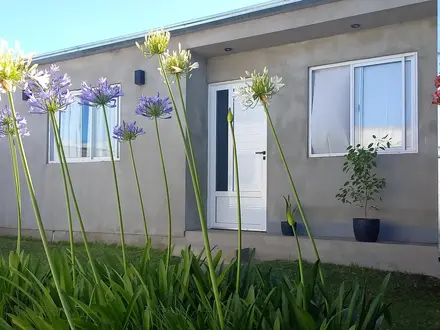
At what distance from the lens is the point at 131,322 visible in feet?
8.28

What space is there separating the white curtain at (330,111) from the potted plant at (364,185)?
39 cm

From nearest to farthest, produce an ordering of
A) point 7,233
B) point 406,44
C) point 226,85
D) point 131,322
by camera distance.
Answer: point 131,322 < point 406,44 < point 226,85 < point 7,233

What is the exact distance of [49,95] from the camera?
8.56 ft

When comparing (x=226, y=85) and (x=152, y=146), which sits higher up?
(x=226, y=85)

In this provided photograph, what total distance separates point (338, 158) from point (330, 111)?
2.46 ft

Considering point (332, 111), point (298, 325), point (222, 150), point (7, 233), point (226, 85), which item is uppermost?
point (226, 85)

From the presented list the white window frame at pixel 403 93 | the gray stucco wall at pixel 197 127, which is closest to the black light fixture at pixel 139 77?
the gray stucco wall at pixel 197 127

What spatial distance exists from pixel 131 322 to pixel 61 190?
7.69 metres

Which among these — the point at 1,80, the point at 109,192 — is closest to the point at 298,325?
the point at 1,80

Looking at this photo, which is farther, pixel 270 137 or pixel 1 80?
pixel 270 137

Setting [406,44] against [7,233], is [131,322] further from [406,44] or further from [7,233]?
[7,233]

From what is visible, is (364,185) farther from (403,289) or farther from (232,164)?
(232,164)

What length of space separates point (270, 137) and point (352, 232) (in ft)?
6.48

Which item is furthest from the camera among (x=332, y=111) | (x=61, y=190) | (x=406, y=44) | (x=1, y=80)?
(x=61, y=190)
